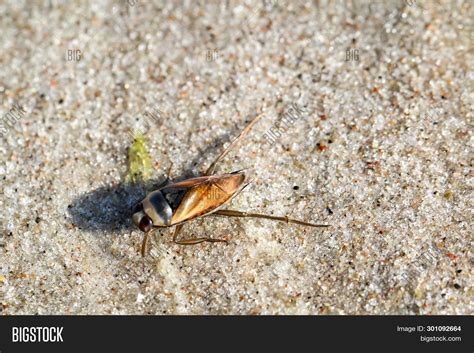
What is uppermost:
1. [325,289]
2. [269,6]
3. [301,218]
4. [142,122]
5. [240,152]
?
[269,6]

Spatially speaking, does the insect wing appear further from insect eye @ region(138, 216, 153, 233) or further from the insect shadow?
the insect shadow

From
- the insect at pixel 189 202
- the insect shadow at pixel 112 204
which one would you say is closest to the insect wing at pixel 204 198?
the insect at pixel 189 202

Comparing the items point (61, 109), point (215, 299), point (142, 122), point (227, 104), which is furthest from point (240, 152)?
point (61, 109)

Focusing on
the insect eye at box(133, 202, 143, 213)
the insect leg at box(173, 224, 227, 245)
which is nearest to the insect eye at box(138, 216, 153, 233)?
the insect eye at box(133, 202, 143, 213)

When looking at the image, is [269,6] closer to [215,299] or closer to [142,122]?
[142,122]

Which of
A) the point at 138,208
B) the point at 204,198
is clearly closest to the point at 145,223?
the point at 138,208

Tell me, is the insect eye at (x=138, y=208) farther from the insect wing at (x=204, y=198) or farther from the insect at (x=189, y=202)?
the insect wing at (x=204, y=198)

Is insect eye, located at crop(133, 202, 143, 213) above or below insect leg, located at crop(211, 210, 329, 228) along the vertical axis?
above
